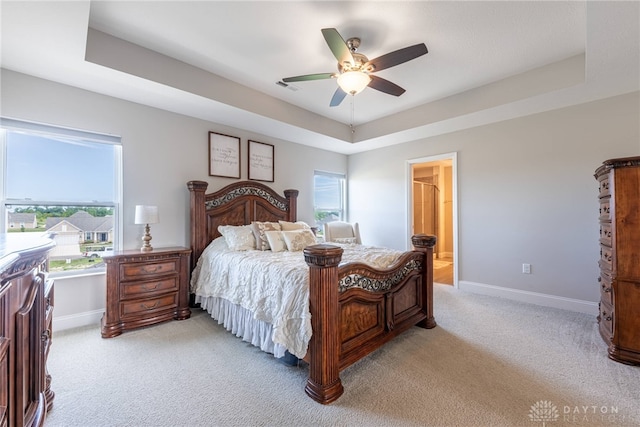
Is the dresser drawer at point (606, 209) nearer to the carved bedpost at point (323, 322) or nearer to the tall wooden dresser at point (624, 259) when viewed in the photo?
the tall wooden dresser at point (624, 259)

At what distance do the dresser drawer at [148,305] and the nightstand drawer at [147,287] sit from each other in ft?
0.22

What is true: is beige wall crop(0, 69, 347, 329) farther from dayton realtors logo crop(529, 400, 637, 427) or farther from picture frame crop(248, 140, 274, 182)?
dayton realtors logo crop(529, 400, 637, 427)

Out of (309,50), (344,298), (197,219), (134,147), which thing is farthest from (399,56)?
(134,147)

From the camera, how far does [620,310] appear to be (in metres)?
2.19

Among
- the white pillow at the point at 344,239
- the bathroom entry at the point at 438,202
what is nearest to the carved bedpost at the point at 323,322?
the white pillow at the point at 344,239

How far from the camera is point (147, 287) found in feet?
9.42

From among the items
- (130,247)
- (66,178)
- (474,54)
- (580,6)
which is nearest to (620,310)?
(580,6)

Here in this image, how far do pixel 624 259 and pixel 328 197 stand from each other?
415 centimetres

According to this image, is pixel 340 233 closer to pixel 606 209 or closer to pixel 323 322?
pixel 323 322

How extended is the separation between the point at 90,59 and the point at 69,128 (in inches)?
34.8

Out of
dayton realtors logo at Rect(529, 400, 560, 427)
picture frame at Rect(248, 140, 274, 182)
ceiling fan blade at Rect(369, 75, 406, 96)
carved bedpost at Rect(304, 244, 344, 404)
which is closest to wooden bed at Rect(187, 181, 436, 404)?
carved bedpost at Rect(304, 244, 344, 404)

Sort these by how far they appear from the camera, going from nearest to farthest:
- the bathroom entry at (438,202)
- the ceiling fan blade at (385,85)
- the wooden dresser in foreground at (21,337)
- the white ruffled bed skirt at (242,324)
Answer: the wooden dresser in foreground at (21,337), the white ruffled bed skirt at (242,324), the ceiling fan blade at (385,85), the bathroom entry at (438,202)

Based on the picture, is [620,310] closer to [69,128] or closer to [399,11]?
[399,11]

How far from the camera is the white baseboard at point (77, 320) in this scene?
2746 millimetres
